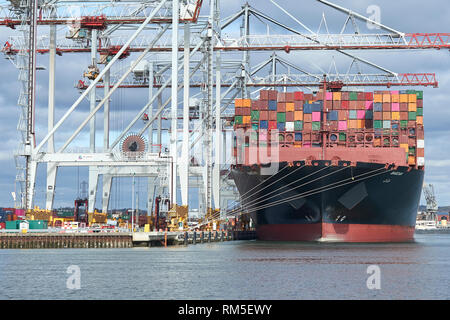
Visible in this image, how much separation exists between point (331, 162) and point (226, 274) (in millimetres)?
22115

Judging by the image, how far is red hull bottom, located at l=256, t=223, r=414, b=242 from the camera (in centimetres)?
5534

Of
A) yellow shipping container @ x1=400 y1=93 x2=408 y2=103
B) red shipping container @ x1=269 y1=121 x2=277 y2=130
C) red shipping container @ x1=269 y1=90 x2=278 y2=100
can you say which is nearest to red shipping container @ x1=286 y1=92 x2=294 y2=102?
red shipping container @ x1=269 y1=90 x2=278 y2=100

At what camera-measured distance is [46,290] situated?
29797 millimetres

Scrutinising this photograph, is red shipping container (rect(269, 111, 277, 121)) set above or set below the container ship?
above

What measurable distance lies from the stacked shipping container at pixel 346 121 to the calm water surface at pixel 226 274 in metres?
11.9

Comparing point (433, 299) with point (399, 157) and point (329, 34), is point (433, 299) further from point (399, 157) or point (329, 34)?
point (329, 34)

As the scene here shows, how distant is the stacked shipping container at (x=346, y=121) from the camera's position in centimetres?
5944

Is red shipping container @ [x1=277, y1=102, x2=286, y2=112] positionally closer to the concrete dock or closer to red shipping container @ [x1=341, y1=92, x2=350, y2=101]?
red shipping container @ [x1=341, y1=92, x2=350, y2=101]

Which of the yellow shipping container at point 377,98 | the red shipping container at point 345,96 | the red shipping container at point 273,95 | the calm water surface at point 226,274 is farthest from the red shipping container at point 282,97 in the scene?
the calm water surface at point 226,274

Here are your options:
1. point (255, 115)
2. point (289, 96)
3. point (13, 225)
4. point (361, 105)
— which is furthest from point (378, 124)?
point (13, 225)

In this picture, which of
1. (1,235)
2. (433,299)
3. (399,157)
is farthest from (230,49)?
(433,299)

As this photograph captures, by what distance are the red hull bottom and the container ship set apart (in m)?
0.07

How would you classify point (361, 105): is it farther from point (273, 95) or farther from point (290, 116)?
point (273, 95)
